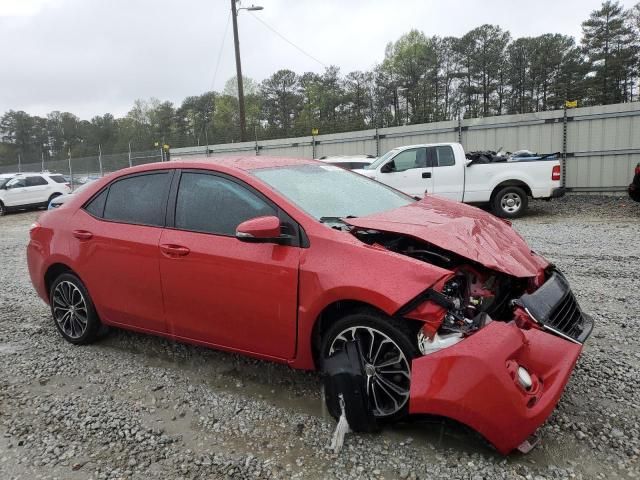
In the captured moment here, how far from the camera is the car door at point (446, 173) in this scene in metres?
11.4

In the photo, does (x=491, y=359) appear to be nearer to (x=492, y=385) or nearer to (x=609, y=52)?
(x=492, y=385)

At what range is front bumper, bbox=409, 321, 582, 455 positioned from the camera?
90.1 inches

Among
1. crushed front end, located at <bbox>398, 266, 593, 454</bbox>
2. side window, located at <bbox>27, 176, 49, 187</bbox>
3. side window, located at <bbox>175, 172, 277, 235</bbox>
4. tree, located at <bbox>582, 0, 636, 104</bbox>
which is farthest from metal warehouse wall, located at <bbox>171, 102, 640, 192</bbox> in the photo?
tree, located at <bbox>582, 0, 636, 104</bbox>

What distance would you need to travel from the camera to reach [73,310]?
427 cm

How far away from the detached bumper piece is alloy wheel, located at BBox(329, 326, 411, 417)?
0.75m

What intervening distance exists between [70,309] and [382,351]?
2.96 meters

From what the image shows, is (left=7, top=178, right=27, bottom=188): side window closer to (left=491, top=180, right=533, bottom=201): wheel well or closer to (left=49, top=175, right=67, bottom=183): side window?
(left=49, top=175, right=67, bottom=183): side window

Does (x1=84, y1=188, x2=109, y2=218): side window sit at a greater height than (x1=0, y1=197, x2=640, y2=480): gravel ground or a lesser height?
greater

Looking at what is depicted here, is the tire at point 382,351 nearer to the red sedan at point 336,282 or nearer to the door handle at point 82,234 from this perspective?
the red sedan at point 336,282

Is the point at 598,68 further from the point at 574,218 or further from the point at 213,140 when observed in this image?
the point at 574,218

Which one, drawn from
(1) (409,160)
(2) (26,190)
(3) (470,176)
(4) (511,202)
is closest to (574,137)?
(4) (511,202)

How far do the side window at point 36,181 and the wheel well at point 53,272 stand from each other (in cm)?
1801

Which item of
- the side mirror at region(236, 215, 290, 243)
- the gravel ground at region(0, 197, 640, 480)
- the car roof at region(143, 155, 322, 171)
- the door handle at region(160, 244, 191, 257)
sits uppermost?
the car roof at region(143, 155, 322, 171)

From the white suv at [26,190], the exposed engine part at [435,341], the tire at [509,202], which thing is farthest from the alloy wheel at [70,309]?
the white suv at [26,190]
